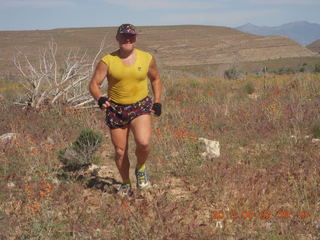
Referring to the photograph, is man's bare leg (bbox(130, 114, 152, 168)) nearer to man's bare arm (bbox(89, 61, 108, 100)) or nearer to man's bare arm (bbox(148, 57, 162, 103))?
man's bare arm (bbox(148, 57, 162, 103))

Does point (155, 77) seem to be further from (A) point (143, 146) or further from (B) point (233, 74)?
(B) point (233, 74)

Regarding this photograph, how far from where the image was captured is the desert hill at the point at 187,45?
55778mm

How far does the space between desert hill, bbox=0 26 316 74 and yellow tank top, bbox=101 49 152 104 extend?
4646 cm

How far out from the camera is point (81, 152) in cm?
500

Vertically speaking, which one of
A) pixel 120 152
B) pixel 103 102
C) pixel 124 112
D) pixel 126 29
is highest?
pixel 126 29

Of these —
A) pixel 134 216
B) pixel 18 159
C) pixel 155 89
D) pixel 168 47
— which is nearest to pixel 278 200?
pixel 134 216

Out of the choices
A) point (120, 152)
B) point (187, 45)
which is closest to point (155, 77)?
point (120, 152)

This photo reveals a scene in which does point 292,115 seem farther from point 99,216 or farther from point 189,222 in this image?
point 99,216

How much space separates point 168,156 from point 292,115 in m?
3.13

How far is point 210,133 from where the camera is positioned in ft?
21.2

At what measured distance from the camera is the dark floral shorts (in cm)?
379
